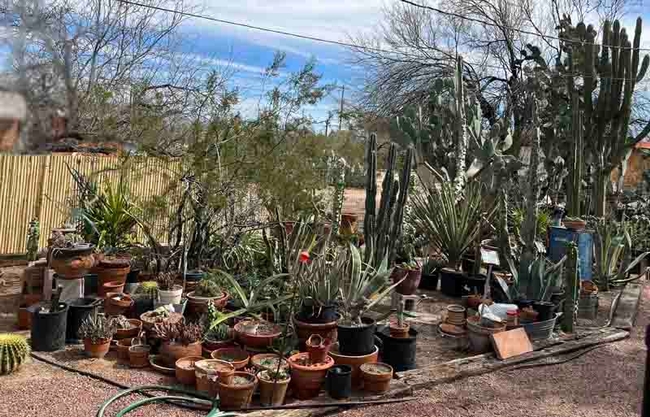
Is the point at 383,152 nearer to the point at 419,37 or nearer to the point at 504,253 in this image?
the point at 419,37

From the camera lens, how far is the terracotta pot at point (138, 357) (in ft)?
15.1

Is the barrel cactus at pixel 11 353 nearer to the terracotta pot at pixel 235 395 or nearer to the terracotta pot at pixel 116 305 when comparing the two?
the terracotta pot at pixel 116 305

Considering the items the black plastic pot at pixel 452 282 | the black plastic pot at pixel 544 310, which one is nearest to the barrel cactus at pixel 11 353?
the black plastic pot at pixel 544 310

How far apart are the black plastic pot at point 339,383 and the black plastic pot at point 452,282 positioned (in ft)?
11.8

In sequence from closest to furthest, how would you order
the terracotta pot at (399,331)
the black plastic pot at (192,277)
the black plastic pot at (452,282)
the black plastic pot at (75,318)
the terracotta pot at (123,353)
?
1. the terracotta pot at (123,353)
2. the terracotta pot at (399,331)
3. the black plastic pot at (75,318)
4. the black plastic pot at (192,277)
5. the black plastic pot at (452,282)

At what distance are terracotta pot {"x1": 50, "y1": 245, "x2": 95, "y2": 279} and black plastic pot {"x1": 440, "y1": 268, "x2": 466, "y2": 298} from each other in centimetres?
429

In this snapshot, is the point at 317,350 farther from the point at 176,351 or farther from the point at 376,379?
the point at 176,351

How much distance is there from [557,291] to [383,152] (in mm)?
16670

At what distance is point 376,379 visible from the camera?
4258 mm

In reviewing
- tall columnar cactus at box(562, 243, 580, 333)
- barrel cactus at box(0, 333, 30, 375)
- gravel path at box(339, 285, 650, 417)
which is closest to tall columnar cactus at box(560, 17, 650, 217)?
tall columnar cactus at box(562, 243, 580, 333)

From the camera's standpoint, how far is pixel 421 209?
8.34 meters

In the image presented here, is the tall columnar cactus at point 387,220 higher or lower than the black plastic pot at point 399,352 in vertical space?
higher

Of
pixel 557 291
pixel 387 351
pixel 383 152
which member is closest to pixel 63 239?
pixel 387 351

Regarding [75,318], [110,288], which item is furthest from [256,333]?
[110,288]
